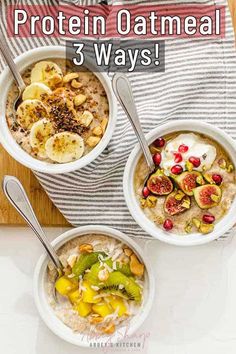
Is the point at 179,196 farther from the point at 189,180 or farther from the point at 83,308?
the point at 83,308

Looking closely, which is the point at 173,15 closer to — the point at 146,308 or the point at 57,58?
the point at 57,58

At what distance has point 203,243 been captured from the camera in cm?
171

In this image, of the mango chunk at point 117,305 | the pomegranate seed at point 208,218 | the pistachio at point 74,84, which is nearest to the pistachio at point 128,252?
the mango chunk at point 117,305

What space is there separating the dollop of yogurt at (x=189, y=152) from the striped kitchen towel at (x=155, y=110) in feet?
0.34

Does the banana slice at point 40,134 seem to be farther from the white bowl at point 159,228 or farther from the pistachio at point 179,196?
the pistachio at point 179,196

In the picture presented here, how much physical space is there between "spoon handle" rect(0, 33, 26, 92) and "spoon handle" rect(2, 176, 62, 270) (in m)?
0.24

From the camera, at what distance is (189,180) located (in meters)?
1.68

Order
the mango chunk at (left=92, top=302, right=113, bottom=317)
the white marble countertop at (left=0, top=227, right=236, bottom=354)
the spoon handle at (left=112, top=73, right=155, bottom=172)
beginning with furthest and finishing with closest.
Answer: the white marble countertop at (left=0, top=227, right=236, bottom=354) → the mango chunk at (left=92, top=302, right=113, bottom=317) → the spoon handle at (left=112, top=73, right=155, bottom=172)

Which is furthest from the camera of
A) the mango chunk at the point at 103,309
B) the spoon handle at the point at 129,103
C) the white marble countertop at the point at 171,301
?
the white marble countertop at the point at 171,301

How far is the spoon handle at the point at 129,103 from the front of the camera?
1.66 metres

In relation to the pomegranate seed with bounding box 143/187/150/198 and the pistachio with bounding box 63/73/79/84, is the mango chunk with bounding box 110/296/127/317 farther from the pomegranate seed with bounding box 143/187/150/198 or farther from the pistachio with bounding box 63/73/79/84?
the pistachio with bounding box 63/73/79/84

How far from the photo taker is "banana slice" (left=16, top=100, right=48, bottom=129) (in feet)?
5.49

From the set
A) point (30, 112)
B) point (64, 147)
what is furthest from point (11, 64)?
point (64, 147)

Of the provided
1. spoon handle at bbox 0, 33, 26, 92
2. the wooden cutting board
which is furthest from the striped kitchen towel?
spoon handle at bbox 0, 33, 26, 92
